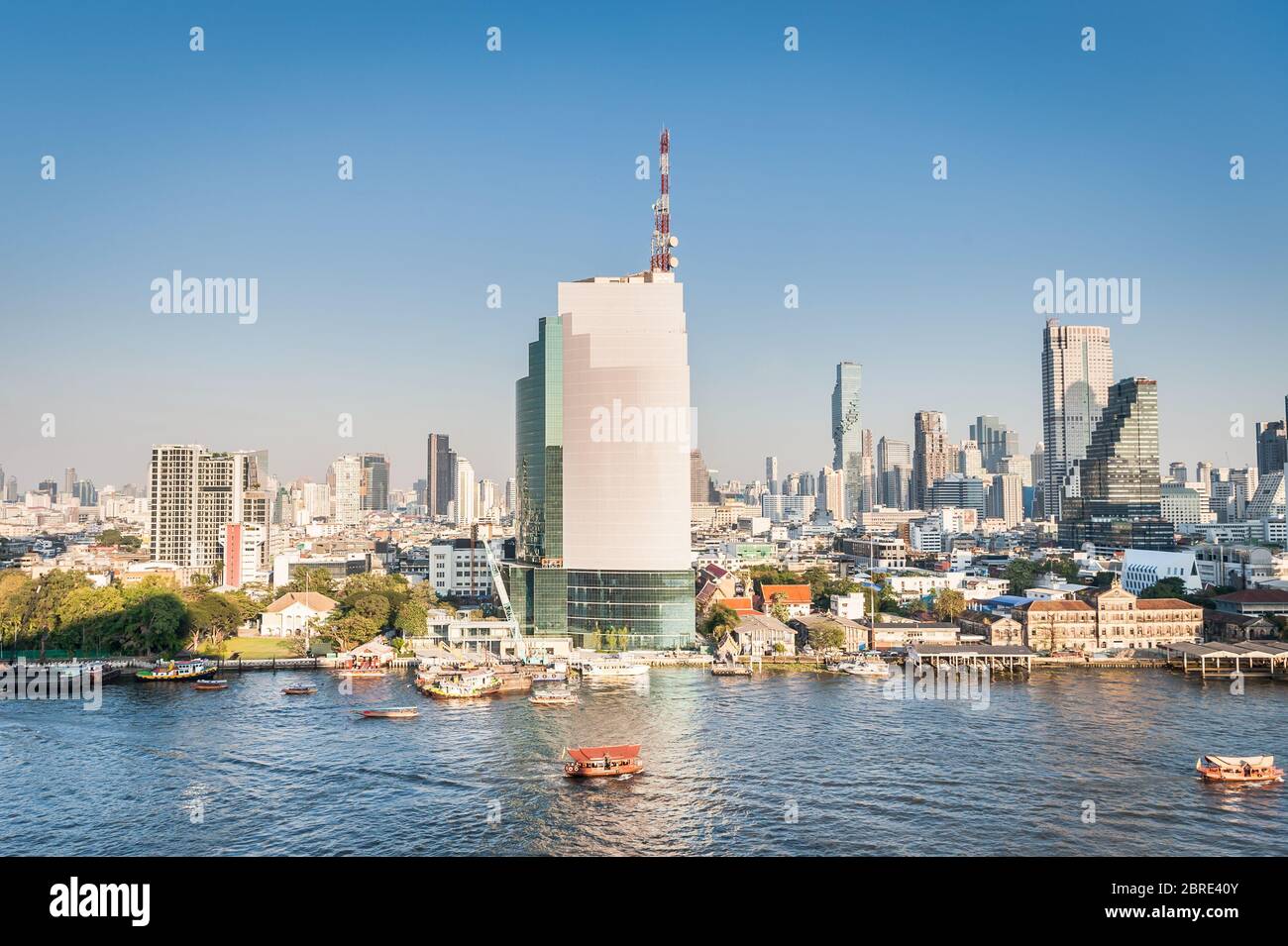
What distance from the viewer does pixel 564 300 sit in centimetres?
2156

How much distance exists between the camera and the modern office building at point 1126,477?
156 feet

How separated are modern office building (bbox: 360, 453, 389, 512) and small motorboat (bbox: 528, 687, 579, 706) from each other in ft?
266

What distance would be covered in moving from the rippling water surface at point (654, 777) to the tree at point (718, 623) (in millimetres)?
5039

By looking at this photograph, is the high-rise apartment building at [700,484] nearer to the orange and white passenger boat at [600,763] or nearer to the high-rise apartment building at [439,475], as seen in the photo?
the high-rise apartment building at [439,475]

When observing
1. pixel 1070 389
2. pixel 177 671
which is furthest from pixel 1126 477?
pixel 177 671

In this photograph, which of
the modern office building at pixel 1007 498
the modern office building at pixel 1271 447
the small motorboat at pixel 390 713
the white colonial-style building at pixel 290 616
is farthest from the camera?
the modern office building at pixel 1007 498

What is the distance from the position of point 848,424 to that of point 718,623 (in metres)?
92.6

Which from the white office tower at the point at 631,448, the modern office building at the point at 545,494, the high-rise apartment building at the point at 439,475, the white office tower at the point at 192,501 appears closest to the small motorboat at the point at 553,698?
the white office tower at the point at 631,448

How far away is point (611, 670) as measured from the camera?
749 inches

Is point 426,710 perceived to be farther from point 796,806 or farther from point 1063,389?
point 1063,389

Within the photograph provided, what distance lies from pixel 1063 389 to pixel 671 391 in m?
70.7
